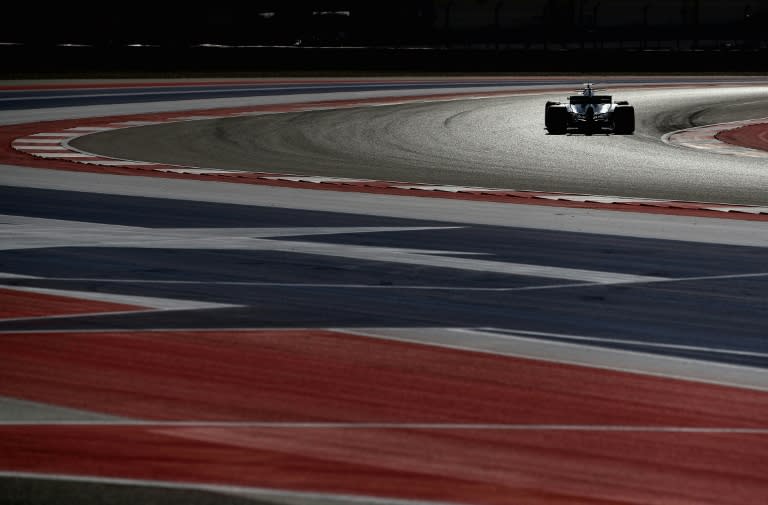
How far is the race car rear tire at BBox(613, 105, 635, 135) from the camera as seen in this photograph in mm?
23803

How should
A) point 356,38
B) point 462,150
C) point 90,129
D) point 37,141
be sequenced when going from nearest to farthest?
point 462,150 < point 37,141 < point 90,129 < point 356,38

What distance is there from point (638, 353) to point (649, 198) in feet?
27.1

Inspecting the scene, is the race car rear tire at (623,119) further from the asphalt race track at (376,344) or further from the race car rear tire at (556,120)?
the asphalt race track at (376,344)

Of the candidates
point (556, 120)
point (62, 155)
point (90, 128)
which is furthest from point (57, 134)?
point (556, 120)

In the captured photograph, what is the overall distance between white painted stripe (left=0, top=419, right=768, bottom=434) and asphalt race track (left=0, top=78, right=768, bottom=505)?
0.02m

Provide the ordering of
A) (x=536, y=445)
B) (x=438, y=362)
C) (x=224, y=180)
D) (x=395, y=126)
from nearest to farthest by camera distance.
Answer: (x=536, y=445)
(x=438, y=362)
(x=224, y=180)
(x=395, y=126)

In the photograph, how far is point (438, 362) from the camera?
23.2 ft

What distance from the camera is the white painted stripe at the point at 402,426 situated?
5.75 metres

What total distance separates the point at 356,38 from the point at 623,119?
189ft

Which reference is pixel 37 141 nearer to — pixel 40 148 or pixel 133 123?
pixel 40 148

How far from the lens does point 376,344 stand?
24.6ft

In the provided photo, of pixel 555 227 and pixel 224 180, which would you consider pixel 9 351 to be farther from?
pixel 224 180

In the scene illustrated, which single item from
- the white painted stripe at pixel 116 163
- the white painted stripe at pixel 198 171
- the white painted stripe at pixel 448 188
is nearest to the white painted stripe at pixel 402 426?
Answer: the white painted stripe at pixel 448 188

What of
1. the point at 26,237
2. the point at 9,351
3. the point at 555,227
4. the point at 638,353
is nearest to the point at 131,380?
the point at 9,351
